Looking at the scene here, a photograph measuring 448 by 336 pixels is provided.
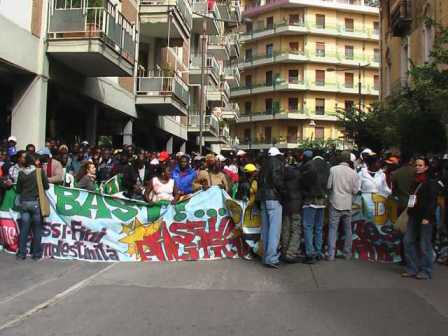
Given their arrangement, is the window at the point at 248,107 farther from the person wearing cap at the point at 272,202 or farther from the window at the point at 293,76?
the person wearing cap at the point at 272,202

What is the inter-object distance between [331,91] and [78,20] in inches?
2271

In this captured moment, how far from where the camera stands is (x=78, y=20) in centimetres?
1532

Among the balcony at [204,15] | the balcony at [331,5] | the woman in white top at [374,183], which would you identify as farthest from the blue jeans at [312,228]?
the balcony at [331,5]

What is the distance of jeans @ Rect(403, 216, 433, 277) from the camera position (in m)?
7.89

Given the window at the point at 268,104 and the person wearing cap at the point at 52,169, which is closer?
the person wearing cap at the point at 52,169

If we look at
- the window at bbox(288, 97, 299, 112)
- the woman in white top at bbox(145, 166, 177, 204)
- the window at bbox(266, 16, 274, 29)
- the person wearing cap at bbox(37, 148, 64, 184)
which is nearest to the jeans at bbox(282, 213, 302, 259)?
the woman in white top at bbox(145, 166, 177, 204)

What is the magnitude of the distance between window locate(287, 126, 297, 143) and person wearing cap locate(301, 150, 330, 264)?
61.3 metres

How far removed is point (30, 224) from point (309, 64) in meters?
64.1

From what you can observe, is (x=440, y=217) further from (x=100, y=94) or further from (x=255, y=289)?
(x=100, y=94)

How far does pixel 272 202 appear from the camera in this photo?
8.66 metres

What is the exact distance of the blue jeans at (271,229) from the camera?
862 centimetres

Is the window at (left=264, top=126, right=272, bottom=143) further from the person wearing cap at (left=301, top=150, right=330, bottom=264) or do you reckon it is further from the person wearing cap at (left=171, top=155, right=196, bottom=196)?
the person wearing cap at (left=301, top=150, right=330, bottom=264)

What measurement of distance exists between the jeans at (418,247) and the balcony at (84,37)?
33.5 ft

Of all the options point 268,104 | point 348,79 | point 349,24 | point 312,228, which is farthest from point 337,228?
point 349,24
